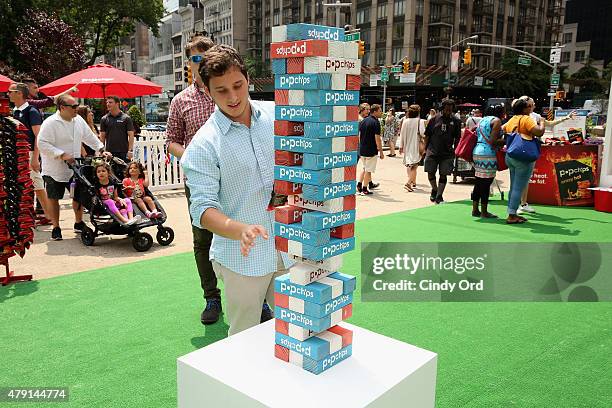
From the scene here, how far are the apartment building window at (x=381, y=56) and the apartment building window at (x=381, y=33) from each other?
1076 millimetres

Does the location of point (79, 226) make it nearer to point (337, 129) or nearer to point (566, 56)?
point (337, 129)

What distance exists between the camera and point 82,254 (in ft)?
21.8

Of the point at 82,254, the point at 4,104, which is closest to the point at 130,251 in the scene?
the point at 82,254

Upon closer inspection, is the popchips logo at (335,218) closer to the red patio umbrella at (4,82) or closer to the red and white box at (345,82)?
the red and white box at (345,82)

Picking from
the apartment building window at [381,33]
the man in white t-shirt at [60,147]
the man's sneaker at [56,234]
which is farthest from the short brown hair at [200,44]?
the apartment building window at [381,33]

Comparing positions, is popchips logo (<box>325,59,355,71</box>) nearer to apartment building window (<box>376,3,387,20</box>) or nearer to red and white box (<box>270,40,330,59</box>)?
red and white box (<box>270,40,330,59</box>)

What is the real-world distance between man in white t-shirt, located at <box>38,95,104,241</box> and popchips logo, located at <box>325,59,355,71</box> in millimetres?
6174

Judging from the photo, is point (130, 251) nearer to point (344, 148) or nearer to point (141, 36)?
point (344, 148)

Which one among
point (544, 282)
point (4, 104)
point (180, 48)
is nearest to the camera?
point (4, 104)

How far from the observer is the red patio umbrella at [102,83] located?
31.1ft

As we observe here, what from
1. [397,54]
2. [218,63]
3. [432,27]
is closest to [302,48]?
[218,63]

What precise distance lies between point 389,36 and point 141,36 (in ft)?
248

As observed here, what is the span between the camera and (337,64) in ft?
6.01

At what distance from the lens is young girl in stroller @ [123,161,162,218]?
7230mm
